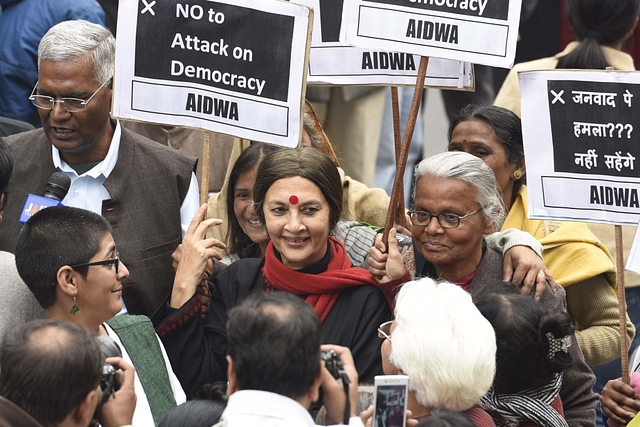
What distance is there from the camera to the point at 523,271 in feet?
15.2

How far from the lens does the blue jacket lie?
6559 millimetres

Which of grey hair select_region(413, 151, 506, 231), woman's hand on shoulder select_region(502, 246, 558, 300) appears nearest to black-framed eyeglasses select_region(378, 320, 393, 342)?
woman's hand on shoulder select_region(502, 246, 558, 300)

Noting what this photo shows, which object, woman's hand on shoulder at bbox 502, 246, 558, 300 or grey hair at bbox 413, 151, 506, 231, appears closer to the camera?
woman's hand on shoulder at bbox 502, 246, 558, 300

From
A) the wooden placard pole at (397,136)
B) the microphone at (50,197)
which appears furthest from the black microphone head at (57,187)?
the wooden placard pole at (397,136)

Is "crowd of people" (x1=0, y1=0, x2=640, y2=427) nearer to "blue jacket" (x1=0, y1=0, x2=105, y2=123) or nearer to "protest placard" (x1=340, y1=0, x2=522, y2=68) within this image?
"protest placard" (x1=340, y1=0, x2=522, y2=68)

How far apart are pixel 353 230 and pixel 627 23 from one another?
2.60 meters

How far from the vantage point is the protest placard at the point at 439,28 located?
4719mm

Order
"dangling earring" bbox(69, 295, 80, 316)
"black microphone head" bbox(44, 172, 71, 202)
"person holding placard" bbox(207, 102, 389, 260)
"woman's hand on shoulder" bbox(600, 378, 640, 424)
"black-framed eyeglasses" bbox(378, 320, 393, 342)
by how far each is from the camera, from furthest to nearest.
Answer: "person holding placard" bbox(207, 102, 389, 260), "black microphone head" bbox(44, 172, 71, 202), "woman's hand on shoulder" bbox(600, 378, 640, 424), "dangling earring" bbox(69, 295, 80, 316), "black-framed eyeglasses" bbox(378, 320, 393, 342)

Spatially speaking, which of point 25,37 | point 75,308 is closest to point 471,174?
point 75,308

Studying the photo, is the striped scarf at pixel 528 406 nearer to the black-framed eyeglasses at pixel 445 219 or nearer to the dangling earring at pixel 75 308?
the black-framed eyeglasses at pixel 445 219

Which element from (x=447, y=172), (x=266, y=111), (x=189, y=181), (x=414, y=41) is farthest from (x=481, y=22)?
(x=189, y=181)

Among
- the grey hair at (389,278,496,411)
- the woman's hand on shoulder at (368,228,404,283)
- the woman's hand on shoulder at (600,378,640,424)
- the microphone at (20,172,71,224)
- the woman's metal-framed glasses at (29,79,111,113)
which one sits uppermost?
the woman's metal-framed glasses at (29,79,111,113)

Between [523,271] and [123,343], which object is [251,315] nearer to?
[123,343]

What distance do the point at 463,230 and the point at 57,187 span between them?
170cm
